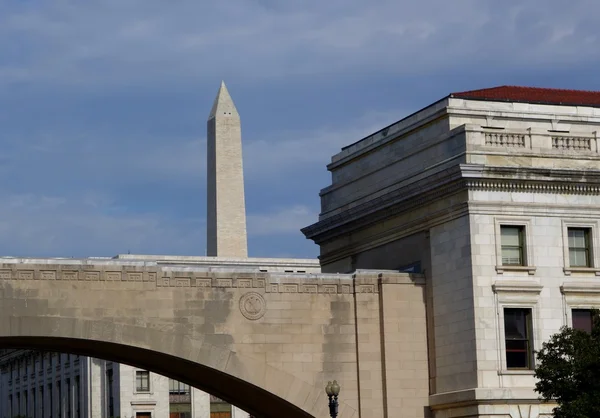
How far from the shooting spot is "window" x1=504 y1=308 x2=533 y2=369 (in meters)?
45.8

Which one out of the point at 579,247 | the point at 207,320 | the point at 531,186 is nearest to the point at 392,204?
the point at 531,186

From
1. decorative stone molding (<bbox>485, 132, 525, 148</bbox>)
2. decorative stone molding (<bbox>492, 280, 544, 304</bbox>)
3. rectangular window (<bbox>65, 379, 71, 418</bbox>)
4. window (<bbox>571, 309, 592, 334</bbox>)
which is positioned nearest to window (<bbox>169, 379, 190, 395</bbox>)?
rectangular window (<bbox>65, 379, 71, 418</bbox>)

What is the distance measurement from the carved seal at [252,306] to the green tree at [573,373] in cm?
982

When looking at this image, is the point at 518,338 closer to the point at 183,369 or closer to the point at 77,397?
the point at 183,369

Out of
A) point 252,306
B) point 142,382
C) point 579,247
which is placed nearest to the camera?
point 252,306

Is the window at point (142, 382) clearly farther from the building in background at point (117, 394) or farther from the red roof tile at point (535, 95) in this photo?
the red roof tile at point (535, 95)

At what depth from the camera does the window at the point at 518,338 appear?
45812mm

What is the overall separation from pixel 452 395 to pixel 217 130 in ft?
188

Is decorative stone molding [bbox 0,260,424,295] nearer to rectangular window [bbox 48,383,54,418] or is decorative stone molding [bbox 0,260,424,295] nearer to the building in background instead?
the building in background

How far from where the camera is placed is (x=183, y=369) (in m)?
48.4

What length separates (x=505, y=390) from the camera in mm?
44688

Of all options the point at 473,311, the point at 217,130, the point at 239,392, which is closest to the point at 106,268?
the point at 239,392

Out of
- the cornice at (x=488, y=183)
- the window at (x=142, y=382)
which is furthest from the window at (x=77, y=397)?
the cornice at (x=488, y=183)

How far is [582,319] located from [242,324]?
11.4m
